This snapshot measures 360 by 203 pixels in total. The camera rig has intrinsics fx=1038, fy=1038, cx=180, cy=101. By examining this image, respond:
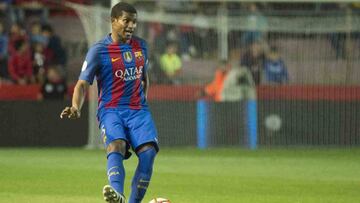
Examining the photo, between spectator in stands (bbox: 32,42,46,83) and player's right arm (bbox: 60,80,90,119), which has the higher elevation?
player's right arm (bbox: 60,80,90,119)

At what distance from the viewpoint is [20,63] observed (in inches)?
922

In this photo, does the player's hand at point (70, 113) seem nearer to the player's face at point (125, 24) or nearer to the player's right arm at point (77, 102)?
the player's right arm at point (77, 102)

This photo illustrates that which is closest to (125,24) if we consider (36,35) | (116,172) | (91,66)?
(91,66)

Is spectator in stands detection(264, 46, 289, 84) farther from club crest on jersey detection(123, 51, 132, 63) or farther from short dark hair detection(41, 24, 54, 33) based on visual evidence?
club crest on jersey detection(123, 51, 132, 63)

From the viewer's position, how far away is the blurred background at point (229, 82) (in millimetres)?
22328

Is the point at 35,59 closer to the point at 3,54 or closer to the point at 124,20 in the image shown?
the point at 3,54

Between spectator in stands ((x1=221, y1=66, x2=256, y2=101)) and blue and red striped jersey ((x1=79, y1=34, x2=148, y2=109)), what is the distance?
12706mm

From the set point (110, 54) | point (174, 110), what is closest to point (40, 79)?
point (174, 110)

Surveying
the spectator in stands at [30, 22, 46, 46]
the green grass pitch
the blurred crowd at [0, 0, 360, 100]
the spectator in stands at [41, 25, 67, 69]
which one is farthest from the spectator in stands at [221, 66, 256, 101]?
the spectator in stands at [30, 22, 46, 46]

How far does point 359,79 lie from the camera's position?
887 inches

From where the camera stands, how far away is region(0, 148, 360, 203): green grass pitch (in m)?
12.5

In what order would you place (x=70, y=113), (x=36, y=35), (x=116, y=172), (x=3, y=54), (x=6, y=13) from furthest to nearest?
(x=6, y=13) < (x=36, y=35) < (x=3, y=54) < (x=116, y=172) < (x=70, y=113)

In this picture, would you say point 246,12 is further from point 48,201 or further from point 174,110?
point 48,201

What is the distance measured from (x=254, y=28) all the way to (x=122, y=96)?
43.2 feet
